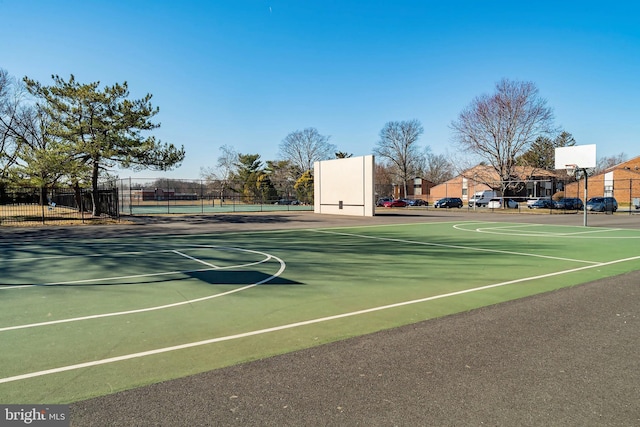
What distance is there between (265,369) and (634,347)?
4096 millimetres

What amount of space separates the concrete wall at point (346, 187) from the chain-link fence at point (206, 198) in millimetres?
8521

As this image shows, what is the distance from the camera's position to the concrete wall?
3294 centimetres

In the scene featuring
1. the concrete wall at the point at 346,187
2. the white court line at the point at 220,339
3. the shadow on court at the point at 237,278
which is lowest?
the white court line at the point at 220,339

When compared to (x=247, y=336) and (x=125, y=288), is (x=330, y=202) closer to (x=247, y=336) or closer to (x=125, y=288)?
(x=125, y=288)

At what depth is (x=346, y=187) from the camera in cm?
3525

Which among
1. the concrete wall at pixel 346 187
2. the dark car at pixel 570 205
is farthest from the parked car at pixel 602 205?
the concrete wall at pixel 346 187

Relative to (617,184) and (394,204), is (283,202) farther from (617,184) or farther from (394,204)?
(617,184)

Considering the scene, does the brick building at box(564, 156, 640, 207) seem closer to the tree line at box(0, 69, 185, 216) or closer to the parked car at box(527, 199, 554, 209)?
the parked car at box(527, 199, 554, 209)

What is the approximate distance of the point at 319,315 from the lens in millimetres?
5852

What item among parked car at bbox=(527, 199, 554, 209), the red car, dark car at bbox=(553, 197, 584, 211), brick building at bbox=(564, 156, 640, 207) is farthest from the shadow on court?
brick building at bbox=(564, 156, 640, 207)

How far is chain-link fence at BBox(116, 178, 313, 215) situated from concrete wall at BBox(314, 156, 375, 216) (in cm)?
852

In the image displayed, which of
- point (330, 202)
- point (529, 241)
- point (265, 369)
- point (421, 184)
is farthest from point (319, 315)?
point (421, 184)

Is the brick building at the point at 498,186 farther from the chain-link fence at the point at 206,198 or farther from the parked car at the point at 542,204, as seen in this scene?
the chain-link fence at the point at 206,198

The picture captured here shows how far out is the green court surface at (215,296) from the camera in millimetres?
4203
